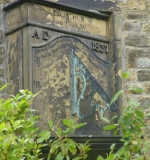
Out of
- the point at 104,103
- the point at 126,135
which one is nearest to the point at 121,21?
the point at 104,103

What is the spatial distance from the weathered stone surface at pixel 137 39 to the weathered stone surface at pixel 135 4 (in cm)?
23

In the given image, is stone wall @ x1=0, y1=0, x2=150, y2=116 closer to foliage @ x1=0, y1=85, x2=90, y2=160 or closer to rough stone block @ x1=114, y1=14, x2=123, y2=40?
rough stone block @ x1=114, y1=14, x2=123, y2=40

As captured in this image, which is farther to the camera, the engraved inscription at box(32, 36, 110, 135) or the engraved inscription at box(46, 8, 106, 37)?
the engraved inscription at box(46, 8, 106, 37)

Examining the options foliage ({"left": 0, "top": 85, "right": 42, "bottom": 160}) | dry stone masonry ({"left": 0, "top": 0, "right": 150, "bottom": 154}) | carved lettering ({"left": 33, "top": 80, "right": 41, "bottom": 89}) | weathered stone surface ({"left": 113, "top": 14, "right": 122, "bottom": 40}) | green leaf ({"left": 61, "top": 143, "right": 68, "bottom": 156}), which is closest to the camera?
foliage ({"left": 0, "top": 85, "right": 42, "bottom": 160})

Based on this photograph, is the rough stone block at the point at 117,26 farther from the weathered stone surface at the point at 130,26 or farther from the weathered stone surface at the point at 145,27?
the weathered stone surface at the point at 145,27

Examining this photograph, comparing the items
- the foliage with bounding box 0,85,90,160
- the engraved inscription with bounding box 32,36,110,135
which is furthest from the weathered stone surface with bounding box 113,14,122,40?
the foliage with bounding box 0,85,90,160

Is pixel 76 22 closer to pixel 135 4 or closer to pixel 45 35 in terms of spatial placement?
pixel 45 35

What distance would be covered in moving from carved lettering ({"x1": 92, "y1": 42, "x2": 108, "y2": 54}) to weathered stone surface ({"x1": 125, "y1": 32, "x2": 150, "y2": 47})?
0.29 metres

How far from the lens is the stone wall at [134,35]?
5.24 meters

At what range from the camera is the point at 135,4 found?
5.39 meters

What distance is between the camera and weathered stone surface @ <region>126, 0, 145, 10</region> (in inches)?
211

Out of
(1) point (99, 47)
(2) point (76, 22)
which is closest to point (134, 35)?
(1) point (99, 47)

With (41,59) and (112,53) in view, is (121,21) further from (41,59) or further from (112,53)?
(41,59)

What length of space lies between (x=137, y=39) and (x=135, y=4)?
311mm
